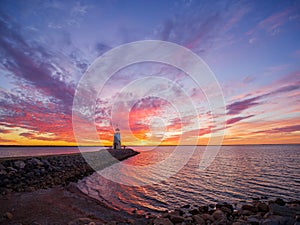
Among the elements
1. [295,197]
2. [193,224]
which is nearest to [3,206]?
[193,224]

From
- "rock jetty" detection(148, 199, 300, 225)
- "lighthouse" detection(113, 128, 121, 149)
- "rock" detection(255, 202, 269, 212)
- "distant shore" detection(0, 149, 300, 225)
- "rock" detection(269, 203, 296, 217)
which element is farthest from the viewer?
"lighthouse" detection(113, 128, 121, 149)

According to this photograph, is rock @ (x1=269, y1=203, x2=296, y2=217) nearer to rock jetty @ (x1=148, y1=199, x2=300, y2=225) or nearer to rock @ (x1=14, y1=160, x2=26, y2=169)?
rock jetty @ (x1=148, y1=199, x2=300, y2=225)

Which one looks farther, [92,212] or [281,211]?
[92,212]

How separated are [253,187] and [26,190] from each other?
58.7 feet

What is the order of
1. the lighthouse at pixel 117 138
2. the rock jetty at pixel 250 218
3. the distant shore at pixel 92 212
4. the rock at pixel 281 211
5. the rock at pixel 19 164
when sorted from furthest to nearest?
the lighthouse at pixel 117 138 → the rock at pixel 19 164 → the rock at pixel 281 211 → the distant shore at pixel 92 212 → the rock jetty at pixel 250 218

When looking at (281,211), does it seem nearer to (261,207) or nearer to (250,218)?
(261,207)

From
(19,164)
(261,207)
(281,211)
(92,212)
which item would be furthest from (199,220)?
(19,164)

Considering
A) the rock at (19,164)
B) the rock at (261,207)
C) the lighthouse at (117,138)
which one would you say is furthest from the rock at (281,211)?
the lighthouse at (117,138)

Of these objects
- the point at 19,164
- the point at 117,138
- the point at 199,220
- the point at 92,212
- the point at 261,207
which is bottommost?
the point at 261,207

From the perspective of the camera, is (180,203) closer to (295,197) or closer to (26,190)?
(295,197)

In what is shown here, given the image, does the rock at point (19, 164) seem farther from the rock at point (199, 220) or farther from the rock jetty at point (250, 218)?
the rock at point (199, 220)

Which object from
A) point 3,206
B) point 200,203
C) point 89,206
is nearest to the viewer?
point 3,206

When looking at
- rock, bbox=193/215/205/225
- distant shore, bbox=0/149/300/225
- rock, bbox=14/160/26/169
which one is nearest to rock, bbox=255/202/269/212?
distant shore, bbox=0/149/300/225

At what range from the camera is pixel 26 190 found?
35.5 feet
